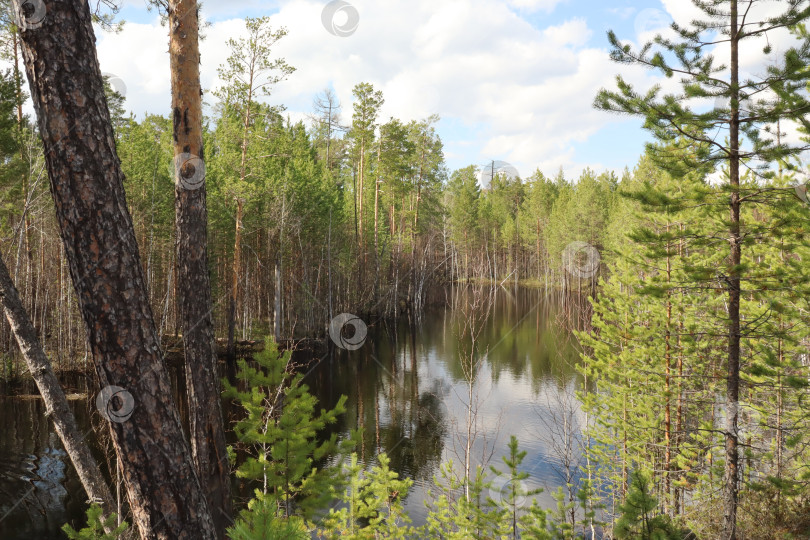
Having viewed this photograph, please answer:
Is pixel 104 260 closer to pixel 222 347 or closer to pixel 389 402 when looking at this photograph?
pixel 389 402

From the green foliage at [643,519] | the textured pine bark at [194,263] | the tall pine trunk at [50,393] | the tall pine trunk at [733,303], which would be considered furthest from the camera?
the tall pine trunk at [733,303]

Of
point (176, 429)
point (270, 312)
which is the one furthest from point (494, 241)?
point (176, 429)

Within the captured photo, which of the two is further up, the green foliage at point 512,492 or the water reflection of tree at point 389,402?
the green foliage at point 512,492

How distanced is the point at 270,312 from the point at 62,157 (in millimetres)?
24645

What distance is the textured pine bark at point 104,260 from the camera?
9.16ft

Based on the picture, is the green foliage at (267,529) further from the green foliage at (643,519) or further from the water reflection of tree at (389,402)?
the water reflection of tree at (389,402)

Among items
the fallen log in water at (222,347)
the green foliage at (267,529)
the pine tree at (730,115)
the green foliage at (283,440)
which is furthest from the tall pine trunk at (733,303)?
the fallen log in water at (222,347)

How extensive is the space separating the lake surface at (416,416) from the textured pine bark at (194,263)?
10.8ft

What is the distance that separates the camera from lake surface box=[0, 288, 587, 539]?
409 inches

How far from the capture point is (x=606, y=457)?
10469mm

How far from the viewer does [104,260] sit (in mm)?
2879

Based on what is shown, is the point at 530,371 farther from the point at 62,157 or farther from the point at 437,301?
the point at 437,301

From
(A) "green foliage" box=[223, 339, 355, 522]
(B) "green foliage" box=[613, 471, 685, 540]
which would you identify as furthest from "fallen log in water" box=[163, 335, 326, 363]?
(B) "green foliage" box=[613, 471, 685, 540]

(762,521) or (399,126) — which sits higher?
(399,126)
